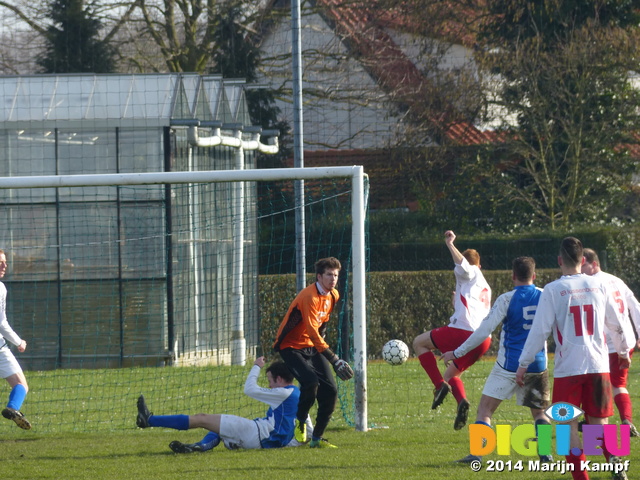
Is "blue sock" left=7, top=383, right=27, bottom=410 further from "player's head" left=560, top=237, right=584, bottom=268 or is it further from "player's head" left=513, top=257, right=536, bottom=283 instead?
"player's head" left=560, top=237, right=584, bottom=268

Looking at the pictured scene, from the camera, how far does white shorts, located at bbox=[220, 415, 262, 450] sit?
8305mm

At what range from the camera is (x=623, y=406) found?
27.6 ft

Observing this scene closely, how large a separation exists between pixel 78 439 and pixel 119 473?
2103 millimetres

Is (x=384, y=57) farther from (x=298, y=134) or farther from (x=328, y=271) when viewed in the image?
(x=328, y=271)

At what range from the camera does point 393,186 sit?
953 inches

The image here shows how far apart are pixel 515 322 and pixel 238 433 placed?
2688 millimetres

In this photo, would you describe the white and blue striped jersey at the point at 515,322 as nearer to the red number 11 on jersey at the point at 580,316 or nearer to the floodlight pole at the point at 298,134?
the red number 11 on jersey at the point at 580,316

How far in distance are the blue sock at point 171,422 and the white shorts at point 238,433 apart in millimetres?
328

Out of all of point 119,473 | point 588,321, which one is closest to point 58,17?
point 119,473

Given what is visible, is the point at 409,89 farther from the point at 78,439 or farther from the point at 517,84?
the point at 78,439

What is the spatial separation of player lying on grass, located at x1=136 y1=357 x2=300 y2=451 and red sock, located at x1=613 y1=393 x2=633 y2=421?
2.91m
